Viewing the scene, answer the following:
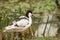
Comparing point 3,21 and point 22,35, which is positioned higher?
point 3,21

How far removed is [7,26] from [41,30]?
1.44 metres

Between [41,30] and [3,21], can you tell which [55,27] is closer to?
[41,30]

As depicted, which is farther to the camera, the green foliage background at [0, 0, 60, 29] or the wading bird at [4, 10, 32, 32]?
the green foliage background at [0, 0, 60, 29]

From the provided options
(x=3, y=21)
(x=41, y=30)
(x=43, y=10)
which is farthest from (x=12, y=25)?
(x=43, y=10)

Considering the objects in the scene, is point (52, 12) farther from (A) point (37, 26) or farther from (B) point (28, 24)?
(B) point (28, 24)

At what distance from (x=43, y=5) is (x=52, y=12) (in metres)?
0.38

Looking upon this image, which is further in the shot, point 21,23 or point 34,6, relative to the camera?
point 34,6

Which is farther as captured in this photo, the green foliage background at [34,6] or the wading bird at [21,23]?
the green foliage background at [34,6]

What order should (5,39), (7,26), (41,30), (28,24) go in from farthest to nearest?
(41,30)
(28,24)
(7,26)
(5,39)

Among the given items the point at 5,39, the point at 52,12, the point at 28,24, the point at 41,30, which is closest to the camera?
the point at 5,39

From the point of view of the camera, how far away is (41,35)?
723cm

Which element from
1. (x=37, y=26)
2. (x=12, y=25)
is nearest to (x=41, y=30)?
(x=37, y=26)

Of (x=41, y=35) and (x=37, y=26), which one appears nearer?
(x=41, y=35)

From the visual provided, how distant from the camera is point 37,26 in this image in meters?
7.93
